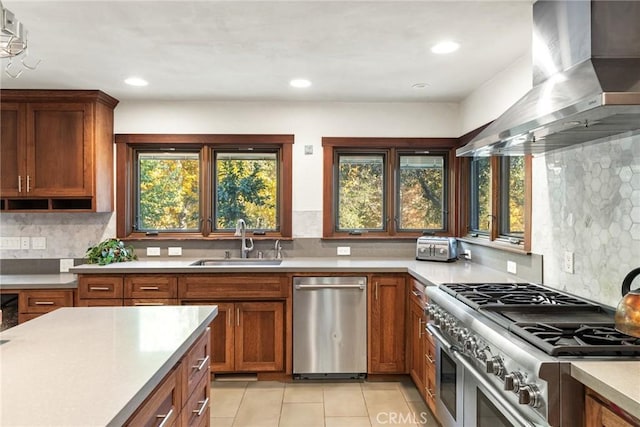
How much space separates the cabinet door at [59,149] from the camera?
362cm

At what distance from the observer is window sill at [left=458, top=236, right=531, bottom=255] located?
279 centimetres

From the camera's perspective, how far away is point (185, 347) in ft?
4.92

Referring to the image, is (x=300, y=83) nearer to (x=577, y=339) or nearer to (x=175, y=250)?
(x=175, y=250)

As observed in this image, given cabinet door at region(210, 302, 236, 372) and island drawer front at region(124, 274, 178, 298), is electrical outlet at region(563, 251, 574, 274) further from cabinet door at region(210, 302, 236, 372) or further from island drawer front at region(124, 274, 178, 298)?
island drawer front at region(124, 274, 178, 298)

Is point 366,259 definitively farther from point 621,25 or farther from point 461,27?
point 621,25

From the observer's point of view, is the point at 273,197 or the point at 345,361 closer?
the point at 345,361

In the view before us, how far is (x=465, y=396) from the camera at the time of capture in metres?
2.03

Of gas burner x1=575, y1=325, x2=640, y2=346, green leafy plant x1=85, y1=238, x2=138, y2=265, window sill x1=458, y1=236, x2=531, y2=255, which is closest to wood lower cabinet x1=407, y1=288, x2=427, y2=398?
window sill x1=458, y1=236, x2=531, y2=255

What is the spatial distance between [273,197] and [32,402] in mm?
3216

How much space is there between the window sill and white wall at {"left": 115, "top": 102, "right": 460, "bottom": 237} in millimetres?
1052

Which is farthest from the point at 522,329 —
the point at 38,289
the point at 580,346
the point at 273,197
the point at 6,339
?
the point at 38,289

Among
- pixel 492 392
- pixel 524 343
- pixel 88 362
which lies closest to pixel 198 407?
pixel 88 362

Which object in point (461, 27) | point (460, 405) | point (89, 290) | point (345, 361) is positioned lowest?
point (345, 361)

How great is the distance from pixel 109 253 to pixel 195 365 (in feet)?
7.56
